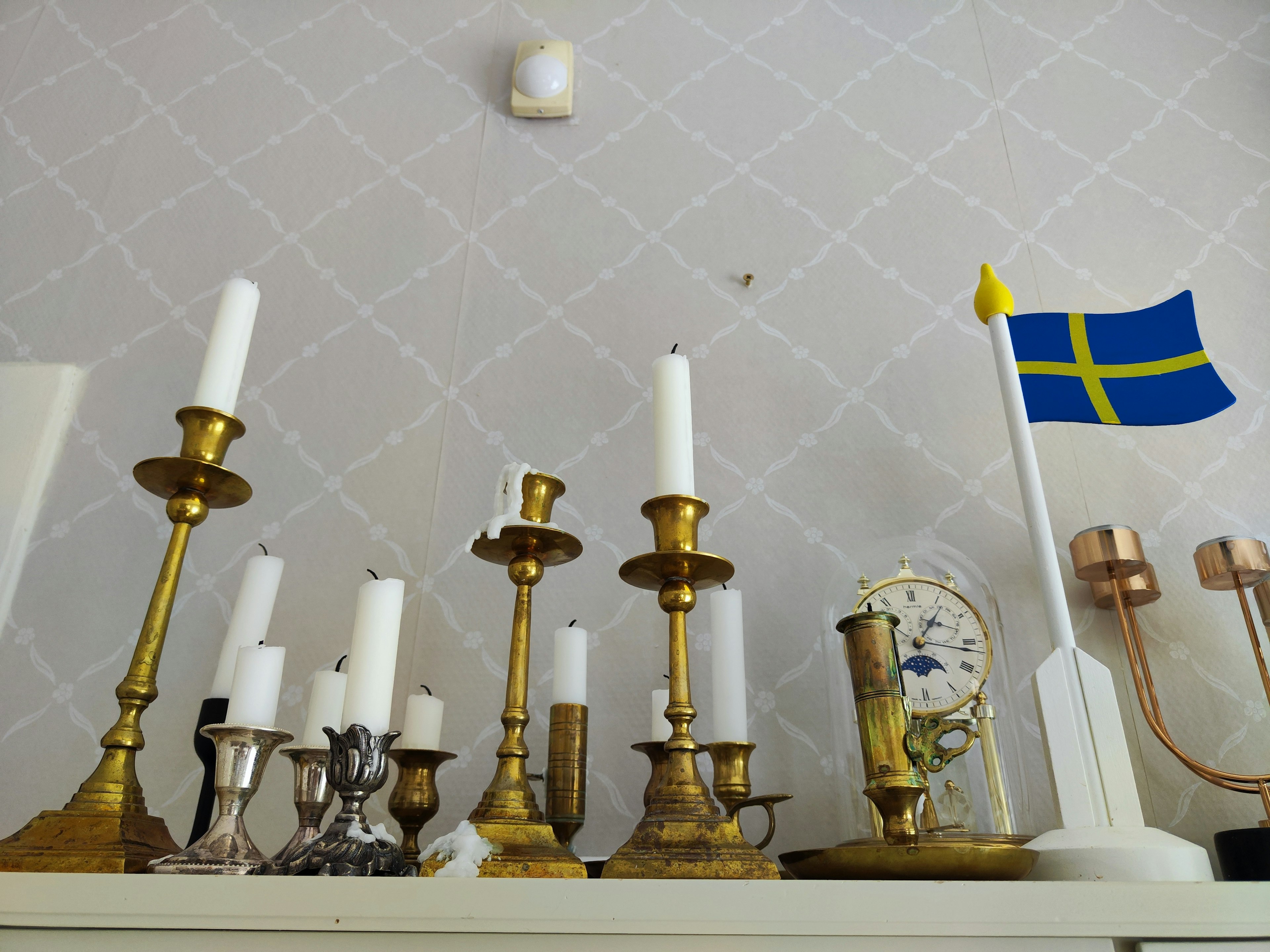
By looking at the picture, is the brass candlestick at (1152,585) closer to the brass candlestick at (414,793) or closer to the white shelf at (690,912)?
the white shelf at (690,912)

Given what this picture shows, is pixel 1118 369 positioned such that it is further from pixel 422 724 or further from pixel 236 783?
pixel 236 783

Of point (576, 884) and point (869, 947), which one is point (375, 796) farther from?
point (869, 947)

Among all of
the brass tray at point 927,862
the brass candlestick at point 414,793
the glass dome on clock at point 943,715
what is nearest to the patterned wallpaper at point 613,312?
the glass dome on clock at point 943,715

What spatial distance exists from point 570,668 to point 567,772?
10cm

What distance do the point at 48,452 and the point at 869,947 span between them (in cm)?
119

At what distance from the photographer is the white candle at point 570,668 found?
875 mm

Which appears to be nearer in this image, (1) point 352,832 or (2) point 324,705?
(1) point 352,832

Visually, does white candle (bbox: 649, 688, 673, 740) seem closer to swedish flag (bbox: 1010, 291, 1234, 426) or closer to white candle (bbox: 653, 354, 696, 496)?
white candle (bbox: 653, 354, 696, 496)

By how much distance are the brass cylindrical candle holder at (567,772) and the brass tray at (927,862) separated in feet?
0.80

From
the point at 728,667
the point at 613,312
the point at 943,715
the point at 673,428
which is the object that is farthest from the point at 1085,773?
the point at 613,312

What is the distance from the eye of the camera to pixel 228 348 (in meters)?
0.82

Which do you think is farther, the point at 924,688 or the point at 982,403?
the point at 982,403

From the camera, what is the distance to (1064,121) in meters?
1.37

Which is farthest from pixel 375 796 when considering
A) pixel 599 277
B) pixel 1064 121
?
pixel 1064 121
